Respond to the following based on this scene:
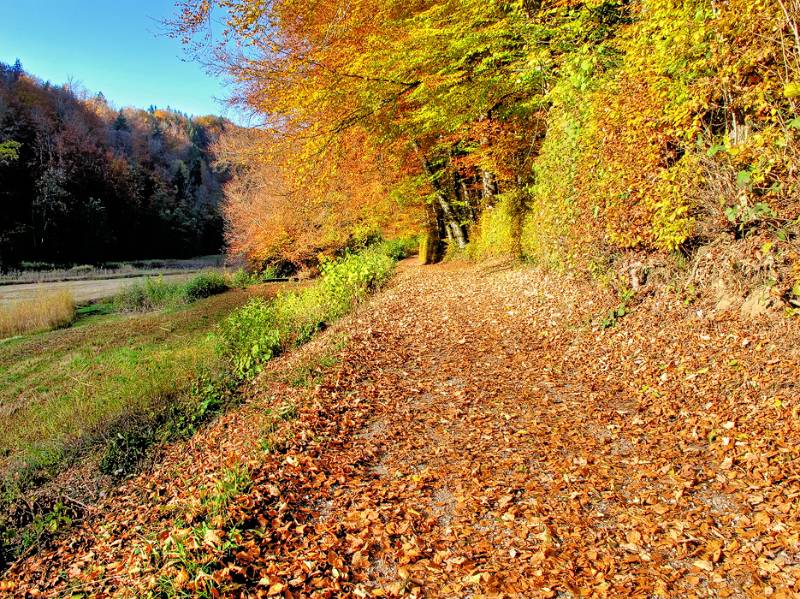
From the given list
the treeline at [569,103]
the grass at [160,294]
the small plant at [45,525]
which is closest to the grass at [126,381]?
the small plant at [45,525]

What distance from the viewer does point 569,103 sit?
7223 mm

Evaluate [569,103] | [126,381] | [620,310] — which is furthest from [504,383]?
[126,381]

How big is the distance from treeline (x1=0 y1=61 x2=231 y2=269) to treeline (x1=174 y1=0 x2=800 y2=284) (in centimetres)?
2747

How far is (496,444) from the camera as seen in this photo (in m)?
4.02

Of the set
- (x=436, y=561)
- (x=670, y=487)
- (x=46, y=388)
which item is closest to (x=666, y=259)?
(x=670, y=487)

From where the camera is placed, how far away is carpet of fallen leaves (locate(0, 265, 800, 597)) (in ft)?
8.61

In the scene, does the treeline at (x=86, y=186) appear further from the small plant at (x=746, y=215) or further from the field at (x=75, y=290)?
the small plant at (x=746, y=215)

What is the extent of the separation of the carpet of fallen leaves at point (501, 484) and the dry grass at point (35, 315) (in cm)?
1531

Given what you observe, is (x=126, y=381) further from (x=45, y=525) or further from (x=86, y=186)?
(x=86, y=186)

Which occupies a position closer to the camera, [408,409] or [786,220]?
[786,220]

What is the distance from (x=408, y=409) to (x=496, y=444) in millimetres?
1163

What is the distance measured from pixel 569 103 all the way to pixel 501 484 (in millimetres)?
6204

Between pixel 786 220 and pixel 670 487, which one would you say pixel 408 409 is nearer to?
pixel 670 487

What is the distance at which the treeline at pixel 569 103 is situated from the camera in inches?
163
